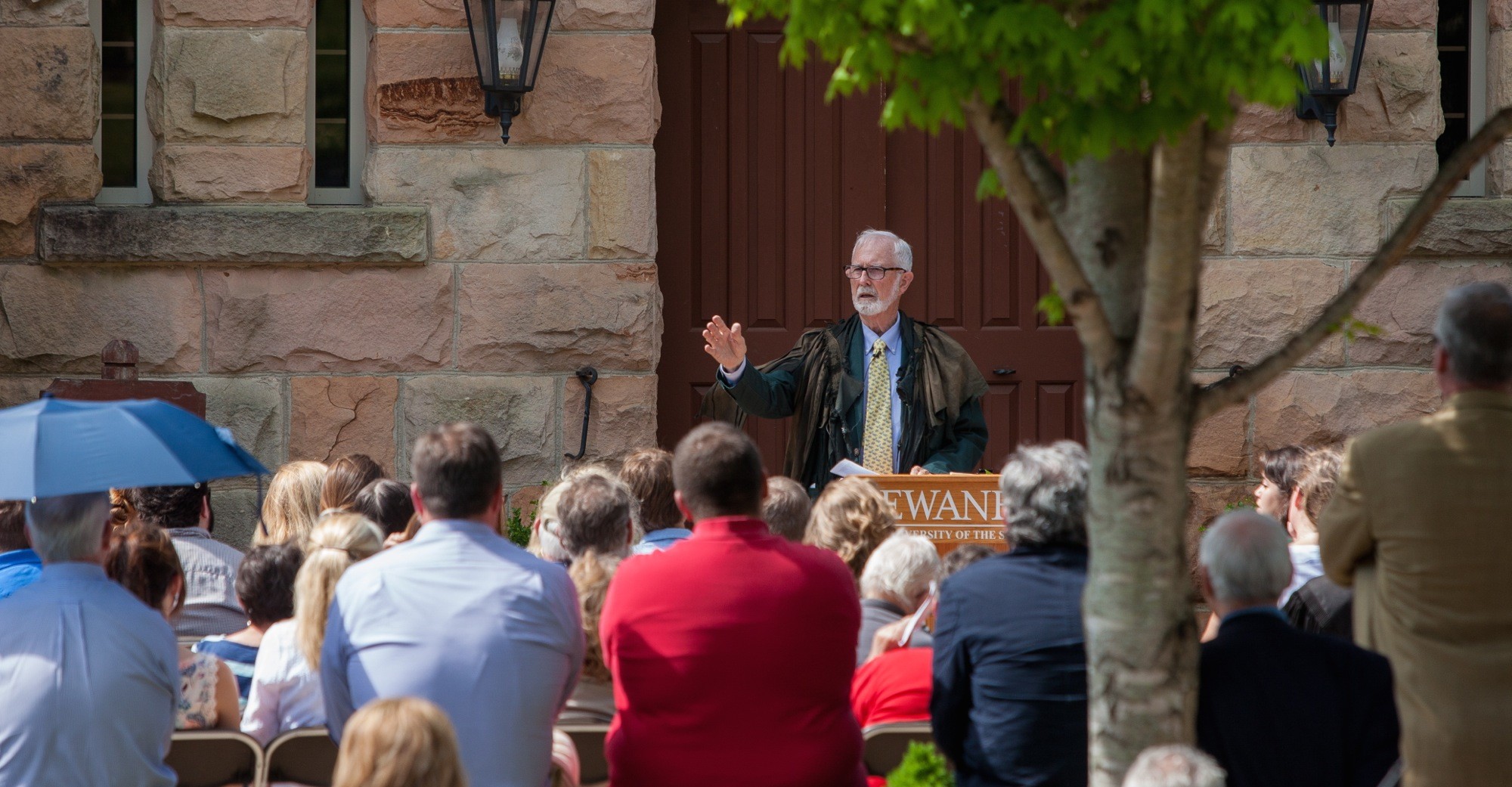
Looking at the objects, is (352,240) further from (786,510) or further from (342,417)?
(786,510)

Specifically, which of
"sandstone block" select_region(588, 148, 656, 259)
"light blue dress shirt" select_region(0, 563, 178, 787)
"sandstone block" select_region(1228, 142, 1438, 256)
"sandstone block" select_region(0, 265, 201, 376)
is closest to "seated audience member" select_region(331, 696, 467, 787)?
"light blue dress shirt" select_region(0, 563, 178, 787)

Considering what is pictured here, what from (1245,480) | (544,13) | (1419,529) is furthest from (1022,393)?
(1419,529)

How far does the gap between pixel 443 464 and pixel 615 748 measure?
2.35ft

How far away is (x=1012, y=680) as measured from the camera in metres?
3.31

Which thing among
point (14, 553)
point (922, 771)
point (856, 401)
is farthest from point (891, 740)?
point (856, 401)

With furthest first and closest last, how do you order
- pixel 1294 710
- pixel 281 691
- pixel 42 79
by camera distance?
1. pixel 42 79
2. pixel 281 691
3. pixel 1294 710

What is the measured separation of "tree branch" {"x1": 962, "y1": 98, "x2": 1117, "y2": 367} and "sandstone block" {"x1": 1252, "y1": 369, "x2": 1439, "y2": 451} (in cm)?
465

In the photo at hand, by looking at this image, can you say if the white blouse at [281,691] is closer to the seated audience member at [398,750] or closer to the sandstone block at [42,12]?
the seated audience member at [398,750]

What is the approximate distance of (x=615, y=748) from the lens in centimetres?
341

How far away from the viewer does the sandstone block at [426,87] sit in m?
6.73

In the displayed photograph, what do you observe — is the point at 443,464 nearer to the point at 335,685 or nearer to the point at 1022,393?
the point at 335,685

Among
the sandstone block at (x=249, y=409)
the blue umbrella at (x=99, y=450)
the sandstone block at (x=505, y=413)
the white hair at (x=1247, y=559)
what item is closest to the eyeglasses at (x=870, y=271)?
the sandstone block at (x=505, y=413)

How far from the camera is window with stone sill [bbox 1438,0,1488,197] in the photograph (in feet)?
23.7

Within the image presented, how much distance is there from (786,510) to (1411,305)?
376 cm
